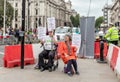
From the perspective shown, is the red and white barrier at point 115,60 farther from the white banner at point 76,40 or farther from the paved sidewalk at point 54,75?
the white banner at point 76,40

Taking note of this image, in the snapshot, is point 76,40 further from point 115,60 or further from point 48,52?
point 115,60

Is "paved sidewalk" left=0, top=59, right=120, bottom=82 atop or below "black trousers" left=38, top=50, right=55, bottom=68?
below

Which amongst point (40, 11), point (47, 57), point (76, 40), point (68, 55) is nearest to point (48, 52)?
point (47, 57)

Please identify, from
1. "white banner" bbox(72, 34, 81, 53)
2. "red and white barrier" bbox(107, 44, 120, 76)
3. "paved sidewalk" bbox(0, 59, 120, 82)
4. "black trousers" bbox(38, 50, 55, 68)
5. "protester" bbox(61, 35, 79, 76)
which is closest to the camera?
"paved sidewalk" bbox(0, 59, 120, 82)

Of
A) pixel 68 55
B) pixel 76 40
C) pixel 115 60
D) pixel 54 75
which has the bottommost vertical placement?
pixel 54 75

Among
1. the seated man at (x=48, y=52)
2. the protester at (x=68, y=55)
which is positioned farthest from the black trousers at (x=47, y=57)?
the protester at (x=68, y=55)

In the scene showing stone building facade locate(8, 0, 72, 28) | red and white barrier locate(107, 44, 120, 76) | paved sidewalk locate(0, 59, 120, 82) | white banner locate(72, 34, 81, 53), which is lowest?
paved sidewalk locate(0, 59, 120, 82)

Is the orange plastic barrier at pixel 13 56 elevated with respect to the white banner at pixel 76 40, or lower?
lower

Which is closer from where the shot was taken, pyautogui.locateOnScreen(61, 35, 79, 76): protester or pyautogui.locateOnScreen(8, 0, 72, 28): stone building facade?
pyautogui.locateOnScreen(61, 35, 79, 76): protester

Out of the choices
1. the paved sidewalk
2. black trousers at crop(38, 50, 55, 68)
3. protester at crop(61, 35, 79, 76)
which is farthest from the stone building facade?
protester at crop(61, 35, 79, 76)

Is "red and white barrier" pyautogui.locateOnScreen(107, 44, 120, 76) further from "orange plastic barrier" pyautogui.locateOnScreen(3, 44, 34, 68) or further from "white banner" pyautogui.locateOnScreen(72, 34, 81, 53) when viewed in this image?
"white banner" pyautogui.locateOnScreen(72, 34, 81, 53)

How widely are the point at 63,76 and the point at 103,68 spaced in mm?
2763

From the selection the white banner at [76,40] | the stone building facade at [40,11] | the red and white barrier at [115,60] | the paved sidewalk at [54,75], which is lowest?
the paved sidewalk at [54,75]

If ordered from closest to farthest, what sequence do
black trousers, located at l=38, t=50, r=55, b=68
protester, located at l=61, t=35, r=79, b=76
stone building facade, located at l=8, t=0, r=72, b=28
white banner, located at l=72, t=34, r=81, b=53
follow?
protester, located at l=61, t=35, r=79, b=76 < black trousers, located at l=38, t=50, r=55, b=68 < white banner, located at l=72, t=34, r=81, b=53 < stone building facade, located at l=8, t=0, r=72, b=28
